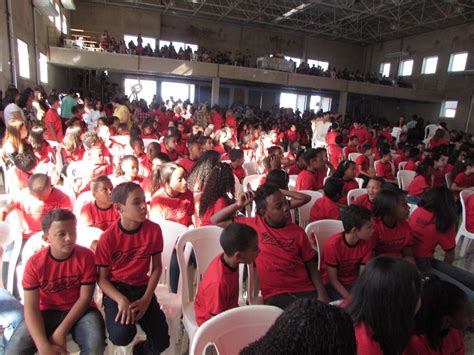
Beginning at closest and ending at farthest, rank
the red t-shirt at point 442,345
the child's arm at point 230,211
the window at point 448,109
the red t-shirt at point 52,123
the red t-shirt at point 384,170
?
the red t-shirt at point 442,345
the child's arm at point 230,211
the red t-shirt at point 384,170
the red t-shirt at point 52,123
the window at point 448,109

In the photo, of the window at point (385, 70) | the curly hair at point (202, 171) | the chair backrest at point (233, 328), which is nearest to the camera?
the chair backrest at point (233, 328)

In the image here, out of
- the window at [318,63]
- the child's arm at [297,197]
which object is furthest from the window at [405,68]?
the child's arm at [297,197]

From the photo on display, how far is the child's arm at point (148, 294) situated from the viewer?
2035 millimetres

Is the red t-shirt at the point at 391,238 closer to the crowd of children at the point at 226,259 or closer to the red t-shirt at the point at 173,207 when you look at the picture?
the crowd of children at the point at 226,259

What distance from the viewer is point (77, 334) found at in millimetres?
1891

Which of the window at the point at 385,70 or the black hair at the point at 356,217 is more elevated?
the window at the point at 385,70

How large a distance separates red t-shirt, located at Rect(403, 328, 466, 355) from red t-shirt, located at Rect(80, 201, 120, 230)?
2.19m

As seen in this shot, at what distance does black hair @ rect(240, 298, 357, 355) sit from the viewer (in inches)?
31.3

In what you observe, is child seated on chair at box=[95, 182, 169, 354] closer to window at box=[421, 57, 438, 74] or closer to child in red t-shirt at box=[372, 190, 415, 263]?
child in red t-shirt at box=[372, 190, 415, 263]

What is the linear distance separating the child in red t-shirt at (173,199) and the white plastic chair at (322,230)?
109 centimetres

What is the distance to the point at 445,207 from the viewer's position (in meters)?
2.88

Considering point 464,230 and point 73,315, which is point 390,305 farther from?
point 464,230

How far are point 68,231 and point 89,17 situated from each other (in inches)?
771

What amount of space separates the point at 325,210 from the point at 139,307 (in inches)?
73.8
